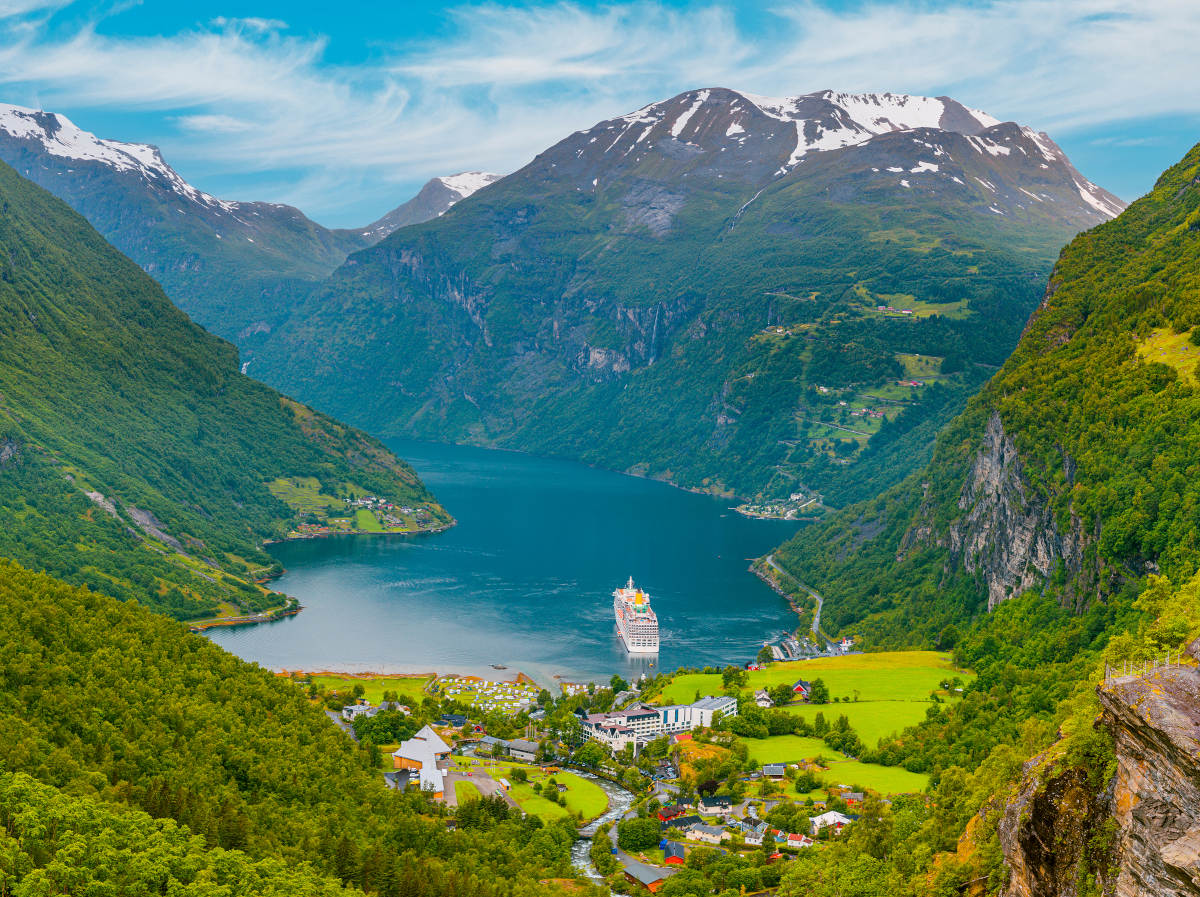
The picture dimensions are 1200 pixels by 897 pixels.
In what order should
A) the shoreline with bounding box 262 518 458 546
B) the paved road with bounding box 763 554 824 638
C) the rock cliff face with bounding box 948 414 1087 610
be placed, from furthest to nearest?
1. the shoreline with bounding box 262 518 458 546
2. the paved road with bounding box 763 554 824 638
3. the rock cliff face with bounding box 948 414 1087 610

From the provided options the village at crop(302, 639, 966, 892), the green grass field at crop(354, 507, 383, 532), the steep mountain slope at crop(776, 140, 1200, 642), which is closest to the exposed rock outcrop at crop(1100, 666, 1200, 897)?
the village at crop(302, 639, 966, 892)

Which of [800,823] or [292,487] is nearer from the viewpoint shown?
[800,823]

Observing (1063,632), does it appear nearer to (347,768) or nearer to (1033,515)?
(1033,515)

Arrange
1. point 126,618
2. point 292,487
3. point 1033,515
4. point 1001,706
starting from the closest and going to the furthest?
point 126,618, point 1001,706, point 1033,515, point 292,487

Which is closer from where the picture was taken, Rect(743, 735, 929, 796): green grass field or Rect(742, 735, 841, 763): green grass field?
Rect(743, 735, 929, 796): green grass field

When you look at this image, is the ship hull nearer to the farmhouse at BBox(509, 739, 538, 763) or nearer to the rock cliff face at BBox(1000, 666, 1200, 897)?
the farmhouse at BBox(509, 739, 538, 763)

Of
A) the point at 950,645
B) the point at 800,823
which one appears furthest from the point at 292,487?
the point at 800,823

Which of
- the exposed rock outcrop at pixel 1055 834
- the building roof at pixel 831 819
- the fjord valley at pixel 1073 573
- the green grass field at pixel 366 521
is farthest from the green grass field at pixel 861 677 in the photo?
the green grass field at pixel 366 521
